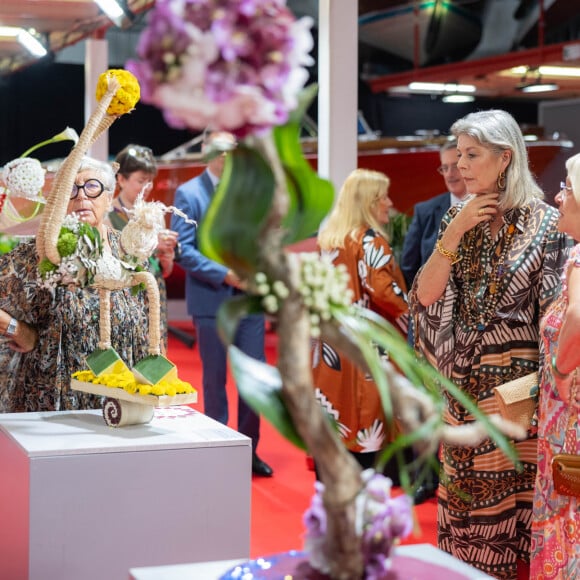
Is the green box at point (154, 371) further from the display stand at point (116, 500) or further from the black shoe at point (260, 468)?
the black shoe at point (260, 468)

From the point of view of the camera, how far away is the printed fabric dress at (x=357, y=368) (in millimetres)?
4434

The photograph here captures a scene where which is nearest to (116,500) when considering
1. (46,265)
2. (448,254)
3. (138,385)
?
(138,385)

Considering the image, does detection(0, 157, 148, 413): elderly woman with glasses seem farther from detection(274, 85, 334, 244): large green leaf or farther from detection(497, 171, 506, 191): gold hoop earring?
detection(274, 85, 334, 244): large green leaf

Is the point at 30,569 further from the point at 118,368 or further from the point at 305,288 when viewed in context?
the point at 305,288

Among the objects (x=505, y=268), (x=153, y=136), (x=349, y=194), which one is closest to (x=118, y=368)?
(x=505, y=268)

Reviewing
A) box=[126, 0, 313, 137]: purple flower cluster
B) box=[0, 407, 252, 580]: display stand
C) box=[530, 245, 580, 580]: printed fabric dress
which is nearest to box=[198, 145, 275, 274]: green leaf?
box=[126, 0, 313, 137]: purple flower cluster

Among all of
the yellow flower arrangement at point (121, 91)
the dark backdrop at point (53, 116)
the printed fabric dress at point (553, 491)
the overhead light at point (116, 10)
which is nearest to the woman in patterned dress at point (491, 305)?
the printed fabric dress at point (553, 491)

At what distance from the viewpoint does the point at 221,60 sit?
3.95ft

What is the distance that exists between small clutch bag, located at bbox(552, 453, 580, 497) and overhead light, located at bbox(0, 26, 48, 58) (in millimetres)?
5478

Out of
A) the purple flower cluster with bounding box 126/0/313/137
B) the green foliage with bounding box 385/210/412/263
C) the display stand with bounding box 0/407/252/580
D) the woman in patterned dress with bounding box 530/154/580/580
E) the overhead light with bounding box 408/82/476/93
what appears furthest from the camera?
the overhead light with bounding box 408/82/476/93

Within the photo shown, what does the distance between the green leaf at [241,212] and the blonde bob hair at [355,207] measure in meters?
3.08

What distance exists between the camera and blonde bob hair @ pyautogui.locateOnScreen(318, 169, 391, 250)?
4.44m

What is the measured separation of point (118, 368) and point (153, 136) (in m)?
11.6

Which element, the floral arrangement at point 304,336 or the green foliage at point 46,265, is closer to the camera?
the floral arrangement at point 304,336
